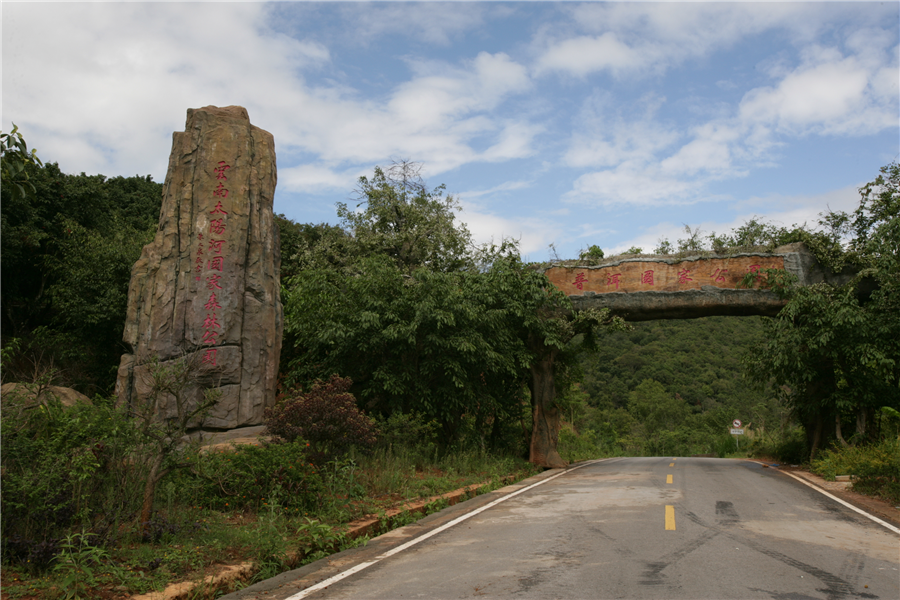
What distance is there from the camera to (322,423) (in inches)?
372

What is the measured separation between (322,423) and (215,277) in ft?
18.1

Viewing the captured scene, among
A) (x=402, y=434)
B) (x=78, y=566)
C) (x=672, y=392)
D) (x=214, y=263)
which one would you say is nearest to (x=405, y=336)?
(x=402, y=434)

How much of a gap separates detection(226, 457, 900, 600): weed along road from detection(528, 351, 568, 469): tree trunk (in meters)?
8.74

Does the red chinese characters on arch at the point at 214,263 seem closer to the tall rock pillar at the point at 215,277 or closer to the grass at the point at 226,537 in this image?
the tall rock pillar at the point at 215,277

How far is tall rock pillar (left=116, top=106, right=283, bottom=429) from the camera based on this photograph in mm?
13258

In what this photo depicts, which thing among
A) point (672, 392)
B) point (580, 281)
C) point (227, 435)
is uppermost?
point (580, 281)

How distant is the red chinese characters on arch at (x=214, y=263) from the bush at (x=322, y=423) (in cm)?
408

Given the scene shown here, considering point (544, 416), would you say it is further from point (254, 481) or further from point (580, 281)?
point (254, 481)

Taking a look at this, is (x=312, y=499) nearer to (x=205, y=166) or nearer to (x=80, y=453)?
(x=80, y=453)

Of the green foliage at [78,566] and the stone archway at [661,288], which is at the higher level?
the stone archway at [661,288]

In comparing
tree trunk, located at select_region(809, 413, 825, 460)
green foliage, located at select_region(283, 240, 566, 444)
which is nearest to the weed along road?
green foliage, located at select_region(283, 240, 566, 444)

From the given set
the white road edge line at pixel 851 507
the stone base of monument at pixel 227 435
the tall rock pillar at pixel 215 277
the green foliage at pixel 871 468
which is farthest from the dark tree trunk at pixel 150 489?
the green foliage at pixel 871 468

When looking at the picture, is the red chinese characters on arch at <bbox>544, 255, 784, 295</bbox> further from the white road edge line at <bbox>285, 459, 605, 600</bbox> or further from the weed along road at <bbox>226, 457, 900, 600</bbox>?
the white road edge line at <bbox>285, 459, 605, 600</bbox>

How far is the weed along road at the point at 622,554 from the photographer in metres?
5.38
